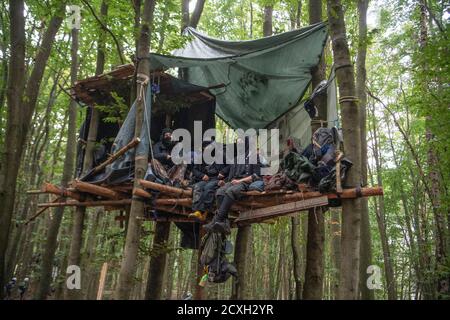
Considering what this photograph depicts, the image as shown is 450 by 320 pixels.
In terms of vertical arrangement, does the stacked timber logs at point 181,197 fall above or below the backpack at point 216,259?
above

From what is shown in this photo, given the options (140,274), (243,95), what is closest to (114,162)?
(243,95)

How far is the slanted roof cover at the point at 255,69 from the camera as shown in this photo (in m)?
7.03

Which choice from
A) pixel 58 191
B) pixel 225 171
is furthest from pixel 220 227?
pixel 58 191

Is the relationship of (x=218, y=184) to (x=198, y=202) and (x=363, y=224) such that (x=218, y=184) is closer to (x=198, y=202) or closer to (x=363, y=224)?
(x=198, y=202)

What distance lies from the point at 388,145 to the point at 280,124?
1224 cm

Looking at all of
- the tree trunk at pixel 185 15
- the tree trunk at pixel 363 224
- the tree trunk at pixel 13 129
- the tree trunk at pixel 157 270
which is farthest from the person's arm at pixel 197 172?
the tree trunk at pixel 185 15

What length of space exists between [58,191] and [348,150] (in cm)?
458

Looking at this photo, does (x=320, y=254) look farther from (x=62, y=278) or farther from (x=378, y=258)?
(x=378, y=258)

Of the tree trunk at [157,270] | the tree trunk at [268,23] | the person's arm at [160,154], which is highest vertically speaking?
the tree trunk at [268,23]

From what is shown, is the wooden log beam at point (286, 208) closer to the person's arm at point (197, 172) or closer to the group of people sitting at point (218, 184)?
the group of people sitting at point (218, 184)

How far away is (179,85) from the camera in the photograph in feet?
26.5

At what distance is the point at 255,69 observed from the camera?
798 cm

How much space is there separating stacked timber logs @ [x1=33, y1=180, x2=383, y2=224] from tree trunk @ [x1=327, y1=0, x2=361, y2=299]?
9.0 inches

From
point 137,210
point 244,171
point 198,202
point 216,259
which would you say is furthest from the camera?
point 244,171
